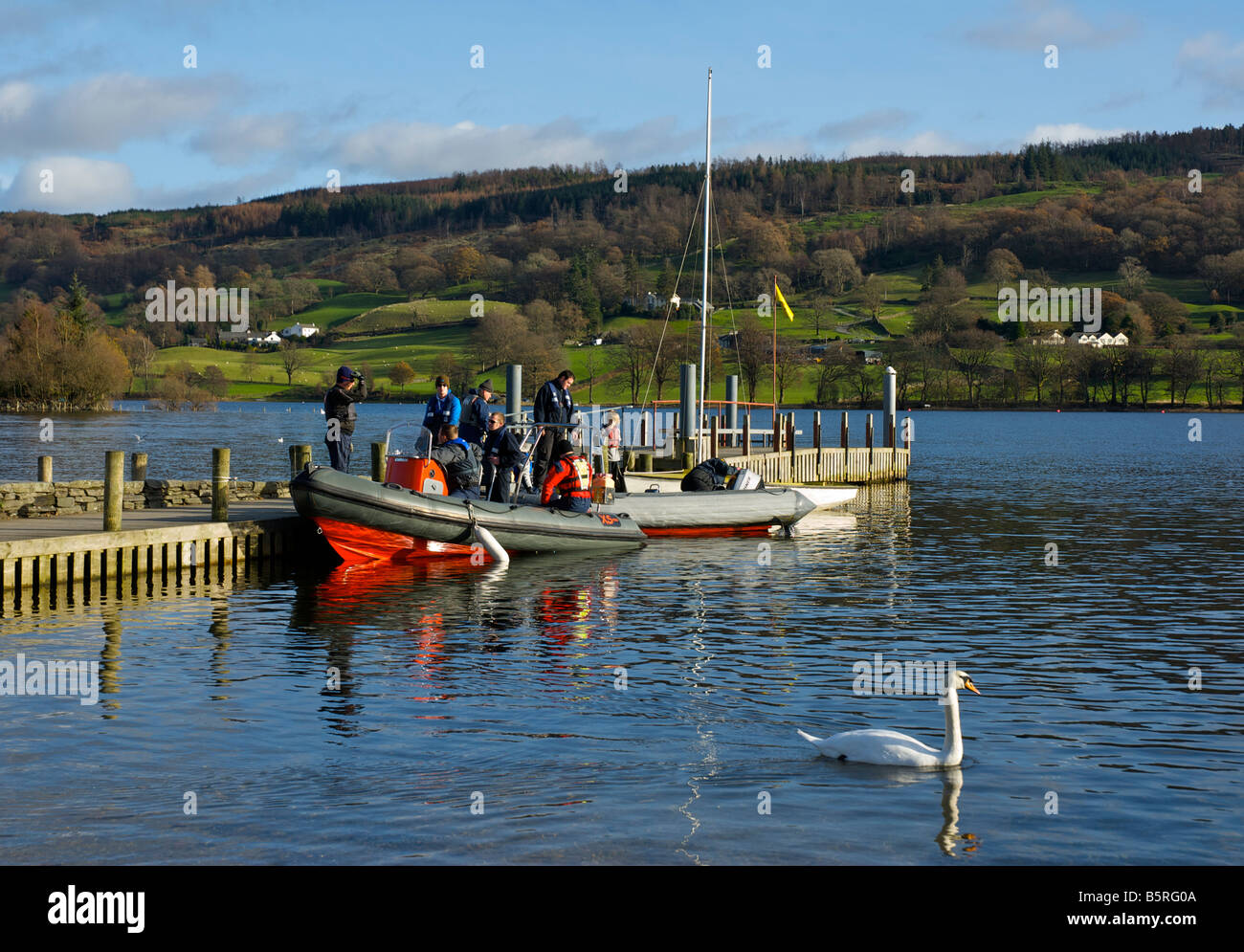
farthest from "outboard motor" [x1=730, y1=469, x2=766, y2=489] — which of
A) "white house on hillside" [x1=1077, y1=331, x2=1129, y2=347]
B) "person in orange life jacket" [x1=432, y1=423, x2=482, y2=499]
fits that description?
"white house on hillside" [x1=1077, y1=331, x2=1129, y2=347]

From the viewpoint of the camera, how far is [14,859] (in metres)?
7.23

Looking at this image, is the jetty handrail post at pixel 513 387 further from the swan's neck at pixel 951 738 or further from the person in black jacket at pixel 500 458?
the swan's neck at pixel 951 738

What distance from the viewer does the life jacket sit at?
70.5 feet

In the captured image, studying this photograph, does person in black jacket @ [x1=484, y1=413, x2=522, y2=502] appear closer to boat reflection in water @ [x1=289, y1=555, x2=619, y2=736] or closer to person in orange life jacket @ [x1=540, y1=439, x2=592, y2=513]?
person in orange life jacket @ [x1=540, y1=439, x2=592, y2=513]

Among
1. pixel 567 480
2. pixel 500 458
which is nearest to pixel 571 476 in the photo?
pixel 567 480

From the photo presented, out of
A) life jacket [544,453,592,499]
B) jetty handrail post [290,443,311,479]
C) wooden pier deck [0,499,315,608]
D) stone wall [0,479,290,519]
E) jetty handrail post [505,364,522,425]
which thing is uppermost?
jetty handrail post [505,364,522,425]

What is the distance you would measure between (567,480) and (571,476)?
0.32ft

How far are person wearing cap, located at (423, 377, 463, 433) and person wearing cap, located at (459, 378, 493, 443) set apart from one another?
76 cm

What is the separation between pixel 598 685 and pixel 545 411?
33.8ft

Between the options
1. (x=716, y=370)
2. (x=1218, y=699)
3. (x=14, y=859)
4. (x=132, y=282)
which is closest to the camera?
(x=14, y=859)

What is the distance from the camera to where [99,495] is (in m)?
23.0

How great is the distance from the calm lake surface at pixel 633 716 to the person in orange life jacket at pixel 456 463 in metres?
1.34

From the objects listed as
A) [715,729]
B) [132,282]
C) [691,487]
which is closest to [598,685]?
[715,729]

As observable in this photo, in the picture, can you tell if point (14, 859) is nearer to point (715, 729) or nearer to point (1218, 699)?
point (715, 729)
